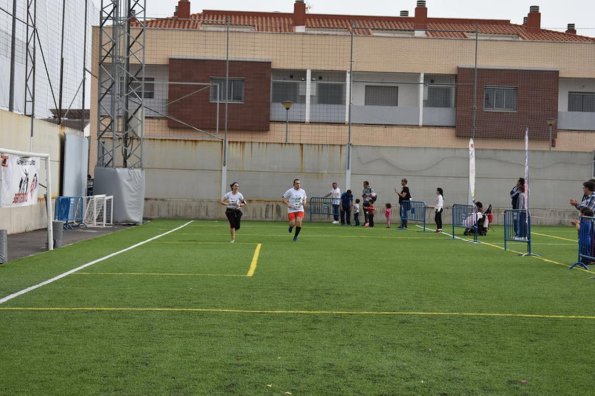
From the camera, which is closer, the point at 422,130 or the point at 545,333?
the point at 545,333

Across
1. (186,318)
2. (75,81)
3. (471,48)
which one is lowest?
(186,318)

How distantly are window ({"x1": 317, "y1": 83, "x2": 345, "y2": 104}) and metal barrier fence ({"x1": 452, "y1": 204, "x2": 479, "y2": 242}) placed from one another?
55.3ft

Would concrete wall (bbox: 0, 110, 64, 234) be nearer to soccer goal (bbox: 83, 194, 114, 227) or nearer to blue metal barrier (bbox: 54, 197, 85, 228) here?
blue metal barrier (bbox: 54, 197, 85, 228)

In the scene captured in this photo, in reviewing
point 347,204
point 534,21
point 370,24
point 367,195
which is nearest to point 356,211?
point 347,204

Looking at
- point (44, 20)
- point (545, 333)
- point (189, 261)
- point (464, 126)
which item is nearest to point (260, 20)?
point (464, 126)

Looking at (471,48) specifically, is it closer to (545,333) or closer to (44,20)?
(44,20)

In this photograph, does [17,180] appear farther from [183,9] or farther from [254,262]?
[183,9]

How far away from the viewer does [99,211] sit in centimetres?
3259

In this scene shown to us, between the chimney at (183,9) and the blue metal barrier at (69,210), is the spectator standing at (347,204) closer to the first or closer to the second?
the blue metal barrier at (69,210)

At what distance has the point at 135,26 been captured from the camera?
4744 centimetres

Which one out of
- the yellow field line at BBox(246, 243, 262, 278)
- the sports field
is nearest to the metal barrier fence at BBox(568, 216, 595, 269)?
the sports field

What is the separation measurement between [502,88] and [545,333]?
40989 mm

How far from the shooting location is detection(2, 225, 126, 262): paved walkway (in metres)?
20.0

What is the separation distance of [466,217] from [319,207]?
1012cm
